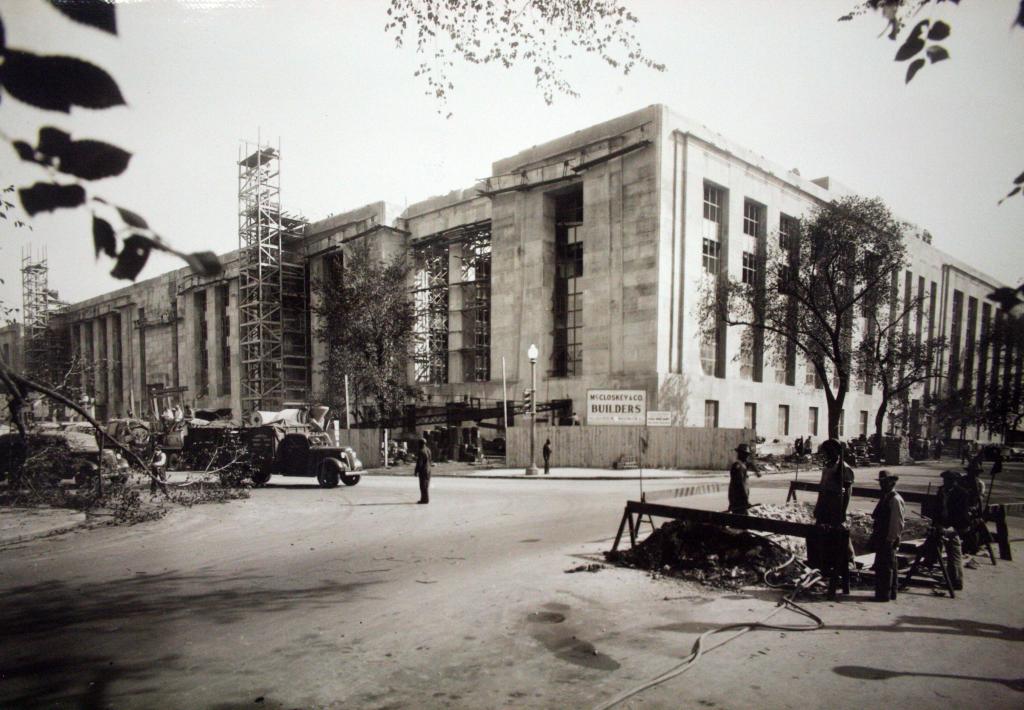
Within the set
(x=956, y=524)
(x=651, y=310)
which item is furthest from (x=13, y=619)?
(x=651, y=310)

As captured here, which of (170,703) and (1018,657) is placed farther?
(1018,657)

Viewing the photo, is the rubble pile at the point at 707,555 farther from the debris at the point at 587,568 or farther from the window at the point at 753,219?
the window at the point at 753,219

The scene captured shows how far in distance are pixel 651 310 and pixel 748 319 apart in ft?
21.5

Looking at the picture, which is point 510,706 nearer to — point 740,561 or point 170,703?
point 170,703

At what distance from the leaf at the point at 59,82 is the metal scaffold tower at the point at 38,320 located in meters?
1.28

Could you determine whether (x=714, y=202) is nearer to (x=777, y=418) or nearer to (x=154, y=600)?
(x=777, y=418)

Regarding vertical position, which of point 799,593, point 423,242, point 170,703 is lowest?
point 799,593

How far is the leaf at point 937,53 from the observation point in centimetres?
280

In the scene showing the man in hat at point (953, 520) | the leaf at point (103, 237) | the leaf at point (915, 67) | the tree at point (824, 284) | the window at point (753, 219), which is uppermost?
the window at point (753, 219)

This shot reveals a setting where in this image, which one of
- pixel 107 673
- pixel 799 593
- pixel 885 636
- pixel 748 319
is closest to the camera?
pixel 107 673

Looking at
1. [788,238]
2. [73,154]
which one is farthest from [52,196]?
[788,238]

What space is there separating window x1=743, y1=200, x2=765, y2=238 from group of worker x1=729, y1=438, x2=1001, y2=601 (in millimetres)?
30904

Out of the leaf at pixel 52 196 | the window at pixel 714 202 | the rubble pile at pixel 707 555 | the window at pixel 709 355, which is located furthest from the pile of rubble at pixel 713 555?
the window at pixel 714 202

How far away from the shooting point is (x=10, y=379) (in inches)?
83.7
